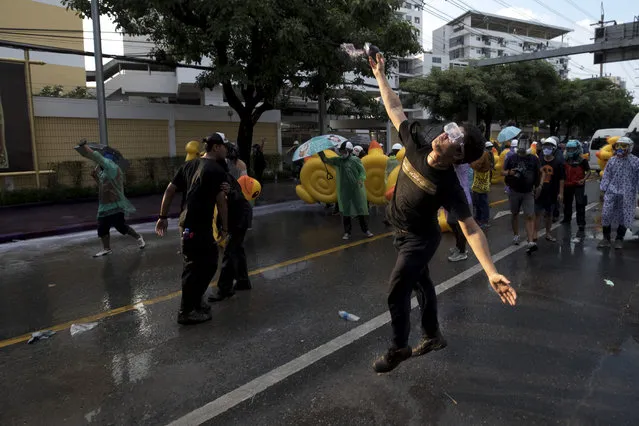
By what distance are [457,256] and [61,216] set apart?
31.0 feet

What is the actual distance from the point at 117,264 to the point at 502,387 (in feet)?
18.6

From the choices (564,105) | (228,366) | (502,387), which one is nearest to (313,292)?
(228,366)

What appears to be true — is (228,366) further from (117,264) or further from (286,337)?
(117,264)

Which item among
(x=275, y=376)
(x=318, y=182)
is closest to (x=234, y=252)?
(x=275, y=376)

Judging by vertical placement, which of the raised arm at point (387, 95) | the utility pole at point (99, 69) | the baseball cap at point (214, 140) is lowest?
the baseball cap at point (214, 140)

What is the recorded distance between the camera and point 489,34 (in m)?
78.0

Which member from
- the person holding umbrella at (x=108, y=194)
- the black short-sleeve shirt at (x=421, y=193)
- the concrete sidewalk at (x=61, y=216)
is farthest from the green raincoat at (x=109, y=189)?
the black short-sleeve shirt at (x=421, y=193)

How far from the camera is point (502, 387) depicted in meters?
3.37

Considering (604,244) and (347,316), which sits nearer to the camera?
(347,316)

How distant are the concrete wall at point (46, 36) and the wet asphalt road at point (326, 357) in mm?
22598

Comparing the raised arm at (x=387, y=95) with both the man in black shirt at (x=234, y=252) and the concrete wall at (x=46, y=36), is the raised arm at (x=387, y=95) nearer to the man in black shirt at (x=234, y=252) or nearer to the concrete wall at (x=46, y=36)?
the man in black shirt at (x=234, y=252)

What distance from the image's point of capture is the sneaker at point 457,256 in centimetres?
688

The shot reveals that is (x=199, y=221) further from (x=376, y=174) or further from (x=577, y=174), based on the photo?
(x=577, y=174)

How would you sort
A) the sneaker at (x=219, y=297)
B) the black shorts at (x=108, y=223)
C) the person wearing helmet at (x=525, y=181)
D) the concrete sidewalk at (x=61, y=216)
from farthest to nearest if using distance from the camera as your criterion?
the concrete sidewalk at (x=61, y=216)
the black shorts at (x=108, y=223)
the person wearing helmet at (x=525, y=181)
the sneaker at (x=219, y=297)
